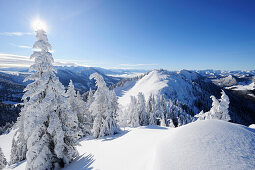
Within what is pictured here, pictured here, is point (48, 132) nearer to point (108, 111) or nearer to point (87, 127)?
point (108, 111)

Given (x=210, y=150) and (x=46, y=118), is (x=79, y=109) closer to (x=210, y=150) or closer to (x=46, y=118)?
(x=46, y=118)

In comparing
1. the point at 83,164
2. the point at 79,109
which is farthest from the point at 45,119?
the point at 79,109

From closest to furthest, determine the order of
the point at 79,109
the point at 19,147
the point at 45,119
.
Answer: the point at 45,119 < the point at 19,147 < the point at 79,109

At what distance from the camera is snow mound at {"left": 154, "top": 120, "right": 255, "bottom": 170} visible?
16.4ft

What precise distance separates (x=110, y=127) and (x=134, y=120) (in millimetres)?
17304

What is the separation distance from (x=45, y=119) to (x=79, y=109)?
20446 millimetres

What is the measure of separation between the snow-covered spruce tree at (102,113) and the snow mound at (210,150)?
16841 millimetres

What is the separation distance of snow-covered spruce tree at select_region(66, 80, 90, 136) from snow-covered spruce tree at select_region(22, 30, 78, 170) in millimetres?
16301

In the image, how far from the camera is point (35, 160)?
409 inches

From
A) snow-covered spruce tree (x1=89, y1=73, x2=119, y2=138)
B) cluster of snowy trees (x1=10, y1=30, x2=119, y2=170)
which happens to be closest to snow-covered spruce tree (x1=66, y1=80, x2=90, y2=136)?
snow-covered spruce tree (x1=89, y1=73, x2=119, y2=138)

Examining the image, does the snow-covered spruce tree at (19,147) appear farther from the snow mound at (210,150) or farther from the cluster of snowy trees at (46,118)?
the snow mound at (210,150)

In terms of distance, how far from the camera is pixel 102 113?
23750 mm

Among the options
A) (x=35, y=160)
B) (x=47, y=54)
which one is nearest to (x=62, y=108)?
(x=35, y=160)

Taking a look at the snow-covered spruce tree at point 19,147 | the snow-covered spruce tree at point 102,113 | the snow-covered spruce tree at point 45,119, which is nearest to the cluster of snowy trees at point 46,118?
the snow-covered spruce tree at point 45,119
